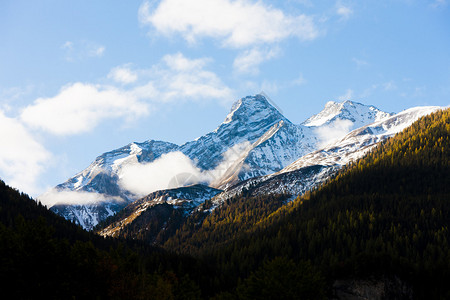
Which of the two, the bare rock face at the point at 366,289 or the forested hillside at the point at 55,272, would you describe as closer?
the forested hillside at the point at 55,272

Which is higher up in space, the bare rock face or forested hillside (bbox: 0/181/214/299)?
forested hillside (bbox: 0/181/214/299)

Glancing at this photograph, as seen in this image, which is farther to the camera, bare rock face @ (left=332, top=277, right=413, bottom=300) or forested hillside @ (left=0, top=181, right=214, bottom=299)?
bare rock face @ (left=332, top=277, right=413, bottom=300)

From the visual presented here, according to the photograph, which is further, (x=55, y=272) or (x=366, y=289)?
(x=366, y=289)

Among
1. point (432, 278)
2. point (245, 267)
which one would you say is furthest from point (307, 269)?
point (245, 267)

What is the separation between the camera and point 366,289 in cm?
9000

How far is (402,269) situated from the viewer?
321ft

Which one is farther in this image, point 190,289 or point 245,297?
point 190,289

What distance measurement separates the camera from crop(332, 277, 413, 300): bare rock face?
293ft

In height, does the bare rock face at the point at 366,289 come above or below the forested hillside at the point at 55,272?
below

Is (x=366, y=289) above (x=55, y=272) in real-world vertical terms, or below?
below

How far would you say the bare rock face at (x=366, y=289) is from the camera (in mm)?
89250

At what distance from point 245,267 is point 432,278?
340 feet

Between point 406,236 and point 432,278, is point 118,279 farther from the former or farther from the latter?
point 406,236

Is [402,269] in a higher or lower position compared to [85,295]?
lower
